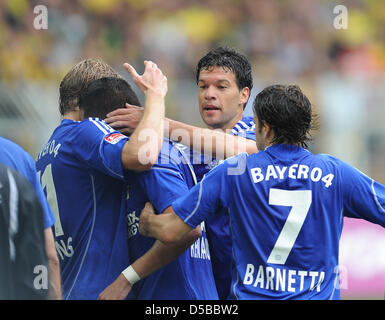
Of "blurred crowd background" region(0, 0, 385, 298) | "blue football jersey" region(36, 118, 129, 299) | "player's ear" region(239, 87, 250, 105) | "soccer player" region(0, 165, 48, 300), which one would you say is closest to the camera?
"soccer player" region(0, 165, 48, 300)

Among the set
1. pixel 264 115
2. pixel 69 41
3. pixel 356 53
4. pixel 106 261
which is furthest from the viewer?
pixel 356 53

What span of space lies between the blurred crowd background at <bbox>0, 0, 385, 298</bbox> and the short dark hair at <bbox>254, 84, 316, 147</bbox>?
6053 millimetres

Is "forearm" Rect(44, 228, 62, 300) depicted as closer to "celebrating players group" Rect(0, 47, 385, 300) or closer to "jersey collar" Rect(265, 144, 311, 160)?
"celebrating players group" Rect(0, 47, 385, 300)

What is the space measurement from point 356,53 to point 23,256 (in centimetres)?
992

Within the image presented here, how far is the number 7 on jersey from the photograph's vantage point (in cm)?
320

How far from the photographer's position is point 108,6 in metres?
12.3

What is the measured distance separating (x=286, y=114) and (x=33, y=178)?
Result: 1.30 m

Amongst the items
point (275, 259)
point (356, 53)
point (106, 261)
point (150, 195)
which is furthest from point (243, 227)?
point (356, 53)

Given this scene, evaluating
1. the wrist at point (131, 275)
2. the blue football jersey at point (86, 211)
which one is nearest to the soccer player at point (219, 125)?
the blue football jersey at point (86, 211)

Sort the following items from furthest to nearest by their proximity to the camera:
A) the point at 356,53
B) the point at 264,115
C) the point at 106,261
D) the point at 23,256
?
the point at 356,53 → the point at 106,261 → the point at 264,115 → the point at 23,256

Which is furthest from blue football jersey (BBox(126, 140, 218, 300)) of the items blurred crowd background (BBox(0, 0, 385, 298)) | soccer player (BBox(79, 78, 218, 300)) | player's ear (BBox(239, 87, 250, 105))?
blurred crowd background (BBox(0, 0, 385, 298))

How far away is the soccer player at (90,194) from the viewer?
3.55m
